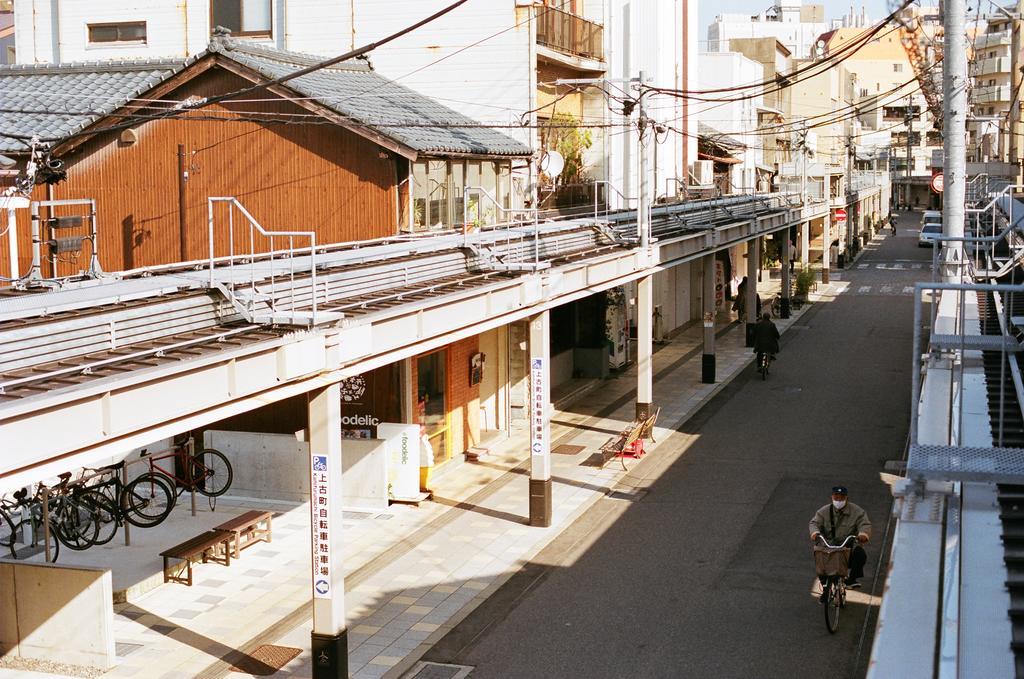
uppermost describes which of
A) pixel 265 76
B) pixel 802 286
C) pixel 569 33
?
pixel 569 33

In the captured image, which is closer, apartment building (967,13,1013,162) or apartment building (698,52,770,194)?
apartment building (698,52,770,194)

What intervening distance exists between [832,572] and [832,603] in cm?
37

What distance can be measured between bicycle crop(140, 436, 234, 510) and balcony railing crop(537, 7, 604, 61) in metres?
14.3

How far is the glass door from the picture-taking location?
70.3ft

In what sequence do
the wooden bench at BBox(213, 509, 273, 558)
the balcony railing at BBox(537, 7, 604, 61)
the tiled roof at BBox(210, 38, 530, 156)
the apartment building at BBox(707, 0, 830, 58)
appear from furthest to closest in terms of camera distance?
the apartment building at BBox(707, 0, 830, 58)
the balcony railing at BBox(537, 7, 604, 61)
the tiled roof at BBox(210, 38, 530, 156)
the wooden bench at BBox(213, 509, 273, 558)

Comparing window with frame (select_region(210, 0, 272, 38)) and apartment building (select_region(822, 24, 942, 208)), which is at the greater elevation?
apartment building (select_region(822, 24, 942, 208))

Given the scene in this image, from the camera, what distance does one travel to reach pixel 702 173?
48.7m

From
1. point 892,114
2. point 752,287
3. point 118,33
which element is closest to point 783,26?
point 892,114

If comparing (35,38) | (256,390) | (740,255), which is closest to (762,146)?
(740,255)

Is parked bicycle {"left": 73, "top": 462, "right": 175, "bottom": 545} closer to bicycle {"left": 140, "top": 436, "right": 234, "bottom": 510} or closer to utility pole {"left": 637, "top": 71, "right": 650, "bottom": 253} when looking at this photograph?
bicycle {"left": 140, "top": 436, "right": 234, "bottom": 510}

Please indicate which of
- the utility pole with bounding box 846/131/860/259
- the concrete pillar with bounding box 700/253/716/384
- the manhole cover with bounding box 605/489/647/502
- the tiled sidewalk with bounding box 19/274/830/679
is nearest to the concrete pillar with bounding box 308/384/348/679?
the tiled sidewalk with bounding box 19/274/830/679

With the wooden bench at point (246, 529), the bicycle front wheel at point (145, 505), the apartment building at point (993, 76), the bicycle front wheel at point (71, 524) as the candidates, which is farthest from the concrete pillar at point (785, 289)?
the apartment building at point (993, 76)

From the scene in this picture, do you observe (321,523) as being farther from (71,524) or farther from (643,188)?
(643,188)

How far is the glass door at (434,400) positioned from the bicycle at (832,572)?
893cm
